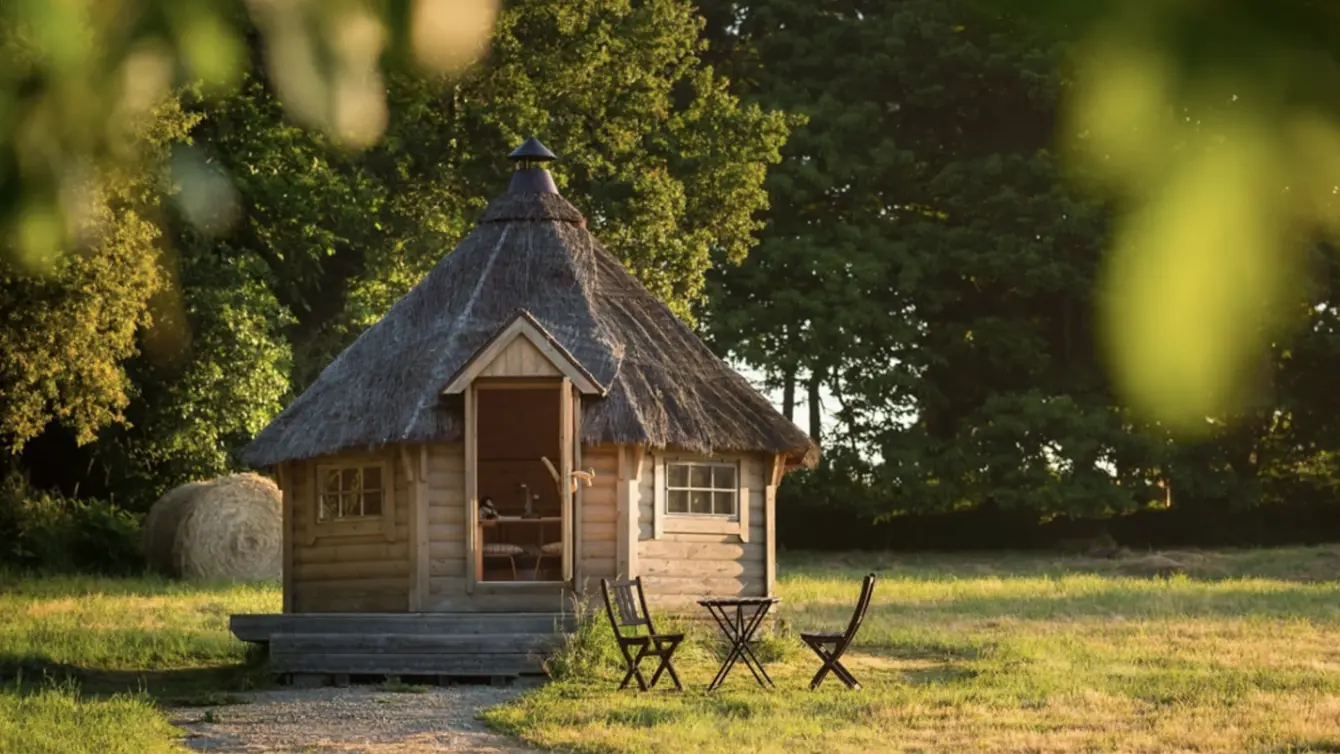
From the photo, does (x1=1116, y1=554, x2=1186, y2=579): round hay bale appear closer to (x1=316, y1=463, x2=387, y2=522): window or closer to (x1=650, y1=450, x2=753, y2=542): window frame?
(x1=650, y1=450, x2=753, y2=542): window frame

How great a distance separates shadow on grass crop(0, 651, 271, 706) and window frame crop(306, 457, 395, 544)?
1.46m

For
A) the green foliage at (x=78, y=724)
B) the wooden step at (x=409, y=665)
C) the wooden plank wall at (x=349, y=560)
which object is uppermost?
the wooden plank wall at (x=349, y=560)

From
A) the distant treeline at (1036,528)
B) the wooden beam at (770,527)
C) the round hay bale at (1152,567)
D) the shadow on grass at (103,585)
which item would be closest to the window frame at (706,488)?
the wooden beam at (770,527)

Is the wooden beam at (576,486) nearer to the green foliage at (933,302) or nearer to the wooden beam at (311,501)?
the wooden beam at (311,501)

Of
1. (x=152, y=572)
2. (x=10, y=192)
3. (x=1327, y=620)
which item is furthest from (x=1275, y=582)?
(x=10, y=192)

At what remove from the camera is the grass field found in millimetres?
13406

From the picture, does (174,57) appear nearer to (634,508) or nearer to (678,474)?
(634,508)

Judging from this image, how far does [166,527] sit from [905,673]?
533 inches

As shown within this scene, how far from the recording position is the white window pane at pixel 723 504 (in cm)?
2067

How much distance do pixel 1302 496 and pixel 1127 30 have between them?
39.0m

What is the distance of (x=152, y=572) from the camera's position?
95.6ft

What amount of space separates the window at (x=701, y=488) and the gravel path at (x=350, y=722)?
376cm

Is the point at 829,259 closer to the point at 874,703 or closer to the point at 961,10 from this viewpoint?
the point at 874,703

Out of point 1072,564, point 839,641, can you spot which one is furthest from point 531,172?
point 1072,564
